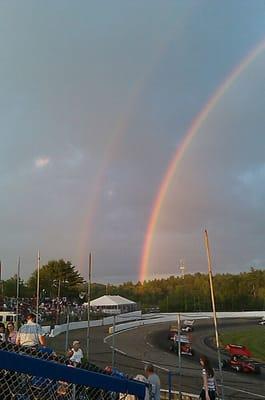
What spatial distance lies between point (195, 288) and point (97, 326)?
181 feet

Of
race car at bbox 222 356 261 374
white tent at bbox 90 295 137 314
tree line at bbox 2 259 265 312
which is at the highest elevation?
tree line at bbox 2 259 265 312

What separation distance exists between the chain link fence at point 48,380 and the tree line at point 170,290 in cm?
7893

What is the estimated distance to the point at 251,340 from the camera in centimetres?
5197

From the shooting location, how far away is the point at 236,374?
27547mm

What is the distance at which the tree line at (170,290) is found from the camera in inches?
3708

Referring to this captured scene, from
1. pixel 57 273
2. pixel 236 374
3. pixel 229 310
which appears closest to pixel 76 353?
pixel 236 374

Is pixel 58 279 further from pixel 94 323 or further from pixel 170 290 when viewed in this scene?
pixel 94 323

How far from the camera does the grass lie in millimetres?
43438

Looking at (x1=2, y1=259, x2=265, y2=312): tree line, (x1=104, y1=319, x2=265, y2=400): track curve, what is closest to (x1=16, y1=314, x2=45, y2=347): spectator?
(x1=104, y1=319, x2=265, y2=400): track curve

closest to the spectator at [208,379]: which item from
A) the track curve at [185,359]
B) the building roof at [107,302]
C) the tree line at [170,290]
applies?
the track curve at [185,359]

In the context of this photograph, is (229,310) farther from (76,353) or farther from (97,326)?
(76,353)

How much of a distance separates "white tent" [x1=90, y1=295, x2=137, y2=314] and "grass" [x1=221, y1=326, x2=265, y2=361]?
1678cm

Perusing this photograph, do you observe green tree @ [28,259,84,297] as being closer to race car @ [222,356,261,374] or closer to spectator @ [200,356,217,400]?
race car @ [222,356,261,374]

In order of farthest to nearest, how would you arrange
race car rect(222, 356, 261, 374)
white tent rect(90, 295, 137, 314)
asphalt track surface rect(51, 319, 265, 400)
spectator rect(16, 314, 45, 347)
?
white tent rect(90, 295, 137, 314) < race car rect(222, 356, 261, 374) < asphalt track surface rect(51, 319, 265, 400) < spectator rect(16, 314, 45, 347)
